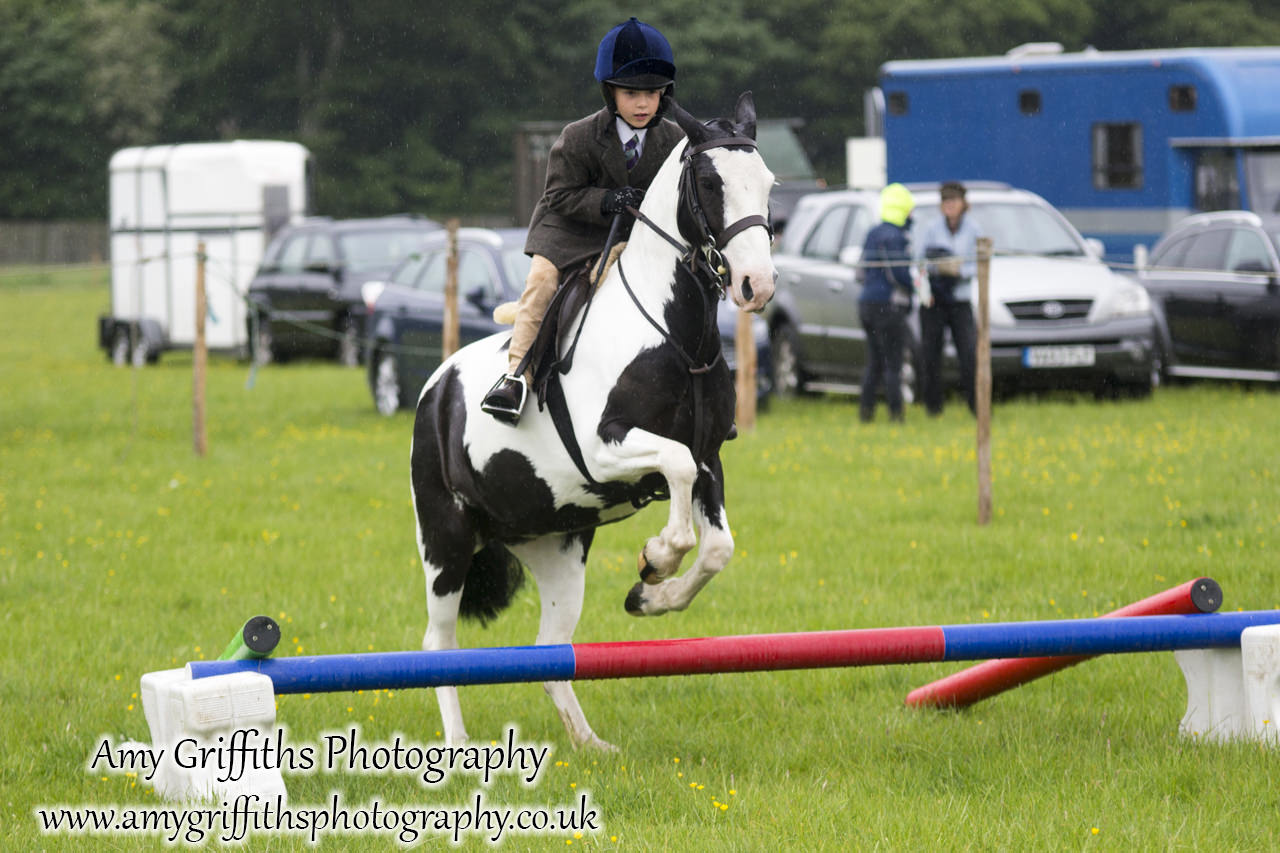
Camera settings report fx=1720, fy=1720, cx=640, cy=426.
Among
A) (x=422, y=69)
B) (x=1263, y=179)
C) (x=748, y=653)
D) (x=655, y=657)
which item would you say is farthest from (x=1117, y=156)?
(x=422, y=69)

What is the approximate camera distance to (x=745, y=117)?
236 inches

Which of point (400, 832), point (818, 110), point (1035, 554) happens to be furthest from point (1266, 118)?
point (818, 110)

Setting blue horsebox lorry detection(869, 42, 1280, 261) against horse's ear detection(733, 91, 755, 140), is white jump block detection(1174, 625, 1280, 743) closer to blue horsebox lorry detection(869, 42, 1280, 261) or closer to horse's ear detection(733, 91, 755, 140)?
horse's ear detection(733, 91, 755, 140)

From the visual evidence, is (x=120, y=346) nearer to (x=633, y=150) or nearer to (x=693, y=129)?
(x=633, y=150)

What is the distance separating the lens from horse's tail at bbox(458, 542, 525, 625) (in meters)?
7.25

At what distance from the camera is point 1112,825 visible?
533 cm

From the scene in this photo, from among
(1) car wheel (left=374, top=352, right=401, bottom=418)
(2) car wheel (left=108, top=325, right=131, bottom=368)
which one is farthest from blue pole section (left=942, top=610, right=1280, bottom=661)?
(2) car wheel (left=108, top=325, right=131, bottom=368)

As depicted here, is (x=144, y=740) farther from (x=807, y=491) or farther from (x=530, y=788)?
(x=807, y=491)

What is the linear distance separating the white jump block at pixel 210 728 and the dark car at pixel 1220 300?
14.1m

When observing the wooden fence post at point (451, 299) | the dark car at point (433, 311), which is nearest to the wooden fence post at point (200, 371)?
the wooden fence post at point (451, 299)

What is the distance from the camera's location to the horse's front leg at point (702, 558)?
612 centimetres

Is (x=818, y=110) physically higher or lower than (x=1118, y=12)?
lower

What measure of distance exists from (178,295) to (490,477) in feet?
78.8

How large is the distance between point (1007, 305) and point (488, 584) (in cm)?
1131
